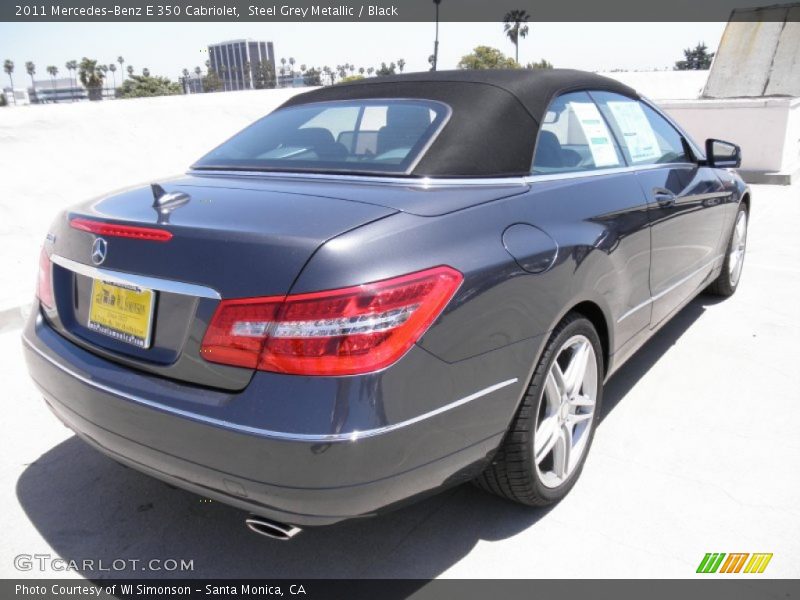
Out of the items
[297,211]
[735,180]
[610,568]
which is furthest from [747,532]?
[735,180]

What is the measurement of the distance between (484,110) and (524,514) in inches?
60.1

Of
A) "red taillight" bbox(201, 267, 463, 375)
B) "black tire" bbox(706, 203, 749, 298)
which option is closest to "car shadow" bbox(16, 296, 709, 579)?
"red taillight" bbox(201, 267, 463, 375)

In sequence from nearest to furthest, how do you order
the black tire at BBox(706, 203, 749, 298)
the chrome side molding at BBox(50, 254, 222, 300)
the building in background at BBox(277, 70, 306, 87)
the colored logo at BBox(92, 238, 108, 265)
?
the chrome side molding at BBox(50, 254, 222, 300), the colored logo at BBox(92, 238, 108, 265), the black tire at BBox(706, 203, 749, 298), the building in background at BBox(277, 70, 306, 87)

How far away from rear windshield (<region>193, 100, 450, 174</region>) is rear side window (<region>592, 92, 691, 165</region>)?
101cm

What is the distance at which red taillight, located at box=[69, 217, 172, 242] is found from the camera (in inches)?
74.2

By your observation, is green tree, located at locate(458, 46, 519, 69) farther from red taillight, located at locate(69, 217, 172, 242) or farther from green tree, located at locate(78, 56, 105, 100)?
red taillight, located at locate(69, 217, 172, 242)

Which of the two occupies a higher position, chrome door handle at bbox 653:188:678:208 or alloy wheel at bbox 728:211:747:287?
chrome door handle at bbox 653:188:678:208

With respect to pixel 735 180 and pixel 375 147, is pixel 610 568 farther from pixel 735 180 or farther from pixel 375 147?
pixel 735 180

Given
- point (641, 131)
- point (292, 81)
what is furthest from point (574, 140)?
point (292, 81)

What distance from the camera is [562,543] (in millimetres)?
2293

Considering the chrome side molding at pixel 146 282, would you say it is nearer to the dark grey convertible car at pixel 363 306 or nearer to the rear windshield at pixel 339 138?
the dark grey convertible car at pixel 363 306

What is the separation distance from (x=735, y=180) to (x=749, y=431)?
7.44 feet

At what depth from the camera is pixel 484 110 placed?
2443mm

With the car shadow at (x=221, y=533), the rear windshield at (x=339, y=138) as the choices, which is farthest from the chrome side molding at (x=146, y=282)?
the car shadow at (x=221, y=533)
